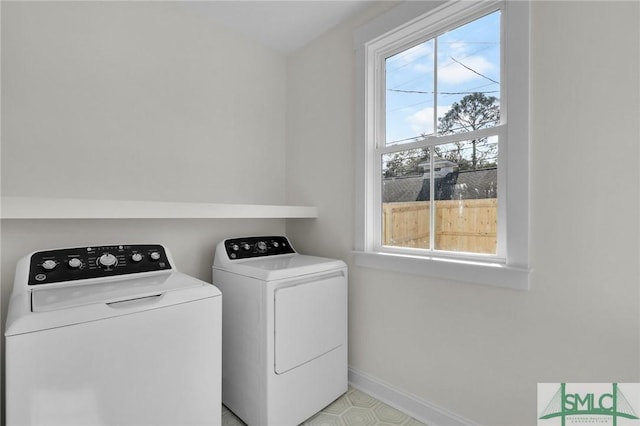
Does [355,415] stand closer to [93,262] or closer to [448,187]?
[448,187]

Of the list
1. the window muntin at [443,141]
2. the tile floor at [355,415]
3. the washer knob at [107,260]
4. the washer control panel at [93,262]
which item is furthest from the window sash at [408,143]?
the washer knob at [107,260]

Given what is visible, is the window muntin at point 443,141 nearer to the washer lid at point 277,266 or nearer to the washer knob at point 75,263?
the washer lid at point 277,266

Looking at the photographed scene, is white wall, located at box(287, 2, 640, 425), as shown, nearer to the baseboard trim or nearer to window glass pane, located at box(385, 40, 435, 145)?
the baseboard trim

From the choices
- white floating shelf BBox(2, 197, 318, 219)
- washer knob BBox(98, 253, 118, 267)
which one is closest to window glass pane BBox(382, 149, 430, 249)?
white floating shelf BBox(2, 197, 318, 219)

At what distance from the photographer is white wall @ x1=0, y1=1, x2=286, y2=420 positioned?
4.78 ft

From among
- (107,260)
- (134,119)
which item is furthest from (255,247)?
(134,119)

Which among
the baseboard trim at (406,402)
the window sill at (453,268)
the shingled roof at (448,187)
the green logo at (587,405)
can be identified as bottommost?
the baseboard trim at (406,402)

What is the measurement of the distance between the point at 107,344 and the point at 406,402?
5.04ft

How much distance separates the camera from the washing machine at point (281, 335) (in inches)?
60.2

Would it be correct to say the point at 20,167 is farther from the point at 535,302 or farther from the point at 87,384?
the point at 535,302

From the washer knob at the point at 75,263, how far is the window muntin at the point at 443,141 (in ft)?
5.19

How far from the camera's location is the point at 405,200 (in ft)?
5.99

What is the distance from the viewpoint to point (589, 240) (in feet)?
3.86

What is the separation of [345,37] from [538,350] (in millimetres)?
2067
